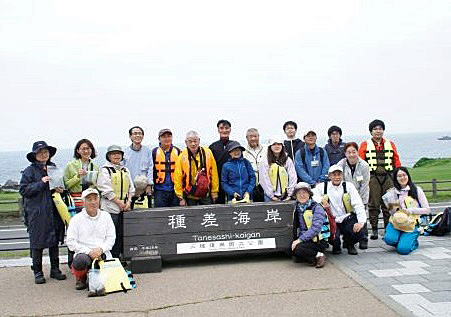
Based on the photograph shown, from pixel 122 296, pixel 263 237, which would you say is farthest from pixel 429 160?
pixel 122 296

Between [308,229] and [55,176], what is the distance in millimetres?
3381

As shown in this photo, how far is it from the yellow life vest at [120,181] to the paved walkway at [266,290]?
113 cm

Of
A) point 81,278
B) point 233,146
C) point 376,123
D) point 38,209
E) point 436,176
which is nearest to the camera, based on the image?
point 81,278

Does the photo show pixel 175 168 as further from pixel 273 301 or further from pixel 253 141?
pixel 273 301

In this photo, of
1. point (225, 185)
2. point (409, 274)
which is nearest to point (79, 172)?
point (225, 185)

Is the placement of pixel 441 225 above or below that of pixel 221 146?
below

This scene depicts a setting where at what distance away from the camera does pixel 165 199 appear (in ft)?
21.9

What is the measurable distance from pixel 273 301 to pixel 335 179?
2.51 m

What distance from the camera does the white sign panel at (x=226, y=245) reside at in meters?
6.19

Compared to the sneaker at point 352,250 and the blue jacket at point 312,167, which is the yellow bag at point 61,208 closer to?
the blue jacket at point 312,167

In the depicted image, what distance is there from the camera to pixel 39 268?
568 cm

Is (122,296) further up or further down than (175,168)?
further down

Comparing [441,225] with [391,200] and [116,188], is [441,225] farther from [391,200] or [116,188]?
[116,188]

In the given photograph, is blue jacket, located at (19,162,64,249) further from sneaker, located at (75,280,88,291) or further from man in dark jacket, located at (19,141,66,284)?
sneaker, located at (75,280,88,291)
